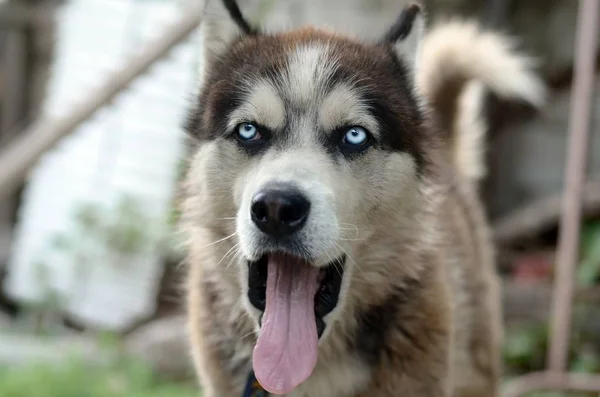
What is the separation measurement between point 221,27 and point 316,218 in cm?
98

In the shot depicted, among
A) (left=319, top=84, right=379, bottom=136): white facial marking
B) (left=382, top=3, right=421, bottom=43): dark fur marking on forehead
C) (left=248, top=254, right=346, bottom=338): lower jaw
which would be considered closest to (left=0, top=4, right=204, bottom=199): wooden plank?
(left=382, top=3, right=421, bottom=43): dark fur marking on forehead

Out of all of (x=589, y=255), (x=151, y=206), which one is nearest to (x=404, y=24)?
(x=589, y=255)

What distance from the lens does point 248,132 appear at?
2.30 m

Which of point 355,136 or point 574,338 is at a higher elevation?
point 355,136

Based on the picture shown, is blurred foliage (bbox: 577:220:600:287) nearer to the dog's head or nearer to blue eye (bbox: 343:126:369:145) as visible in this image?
the dog's head

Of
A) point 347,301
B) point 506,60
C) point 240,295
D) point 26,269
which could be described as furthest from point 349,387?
point 26,269

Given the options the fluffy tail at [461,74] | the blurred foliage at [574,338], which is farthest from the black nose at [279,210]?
the blurred foliage at [574,338]

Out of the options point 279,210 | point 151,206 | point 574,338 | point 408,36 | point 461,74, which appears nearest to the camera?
point 279,210

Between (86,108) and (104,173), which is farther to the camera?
(104,173)

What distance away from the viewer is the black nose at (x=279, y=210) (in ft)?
6.42

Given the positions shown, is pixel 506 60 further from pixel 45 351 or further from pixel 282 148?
pixel 45 351

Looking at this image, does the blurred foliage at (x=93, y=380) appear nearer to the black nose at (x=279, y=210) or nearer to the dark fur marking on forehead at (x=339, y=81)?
the dark fur marking on forehead at (x=339, y=81)

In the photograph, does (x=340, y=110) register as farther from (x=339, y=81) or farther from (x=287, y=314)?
(x=287, y=314)

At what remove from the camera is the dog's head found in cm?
206
